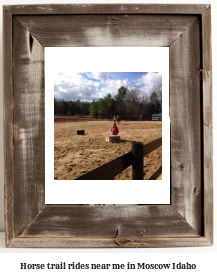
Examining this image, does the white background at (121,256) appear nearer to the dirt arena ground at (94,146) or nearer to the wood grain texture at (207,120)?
the wood grain texture at (207,120)

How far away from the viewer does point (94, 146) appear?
3.23 ft

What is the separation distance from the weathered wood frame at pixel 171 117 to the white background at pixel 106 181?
0.08 ft

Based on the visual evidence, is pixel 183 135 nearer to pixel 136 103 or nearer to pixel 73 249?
pixel 136 103

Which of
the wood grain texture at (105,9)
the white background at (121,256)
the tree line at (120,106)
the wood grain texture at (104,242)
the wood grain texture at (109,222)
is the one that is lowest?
the white background at (121,256)

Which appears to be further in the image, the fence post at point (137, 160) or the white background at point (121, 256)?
the fence post at point (137, 160)

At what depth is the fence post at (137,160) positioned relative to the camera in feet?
3.19

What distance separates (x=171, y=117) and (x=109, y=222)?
50 cm

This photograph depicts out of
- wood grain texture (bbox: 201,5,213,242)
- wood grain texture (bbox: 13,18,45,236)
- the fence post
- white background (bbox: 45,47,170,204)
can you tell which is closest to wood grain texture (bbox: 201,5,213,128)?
wood grain texture (bbox: 201,5,213,242)

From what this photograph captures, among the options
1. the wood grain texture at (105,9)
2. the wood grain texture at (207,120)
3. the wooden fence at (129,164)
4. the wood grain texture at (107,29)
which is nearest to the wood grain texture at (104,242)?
the wood grain texture at (207,120)

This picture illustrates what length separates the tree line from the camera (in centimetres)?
97

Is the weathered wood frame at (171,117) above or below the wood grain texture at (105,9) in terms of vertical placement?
below

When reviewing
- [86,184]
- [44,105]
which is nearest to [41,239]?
[86,184]

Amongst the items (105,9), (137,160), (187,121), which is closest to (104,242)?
(137,160)

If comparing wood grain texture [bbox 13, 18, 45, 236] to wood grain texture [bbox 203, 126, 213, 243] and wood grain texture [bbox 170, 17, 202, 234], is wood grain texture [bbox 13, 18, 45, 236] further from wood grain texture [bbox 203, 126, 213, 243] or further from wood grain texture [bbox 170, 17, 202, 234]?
wood grain texture [bbox 203, 126, 213, 243]
